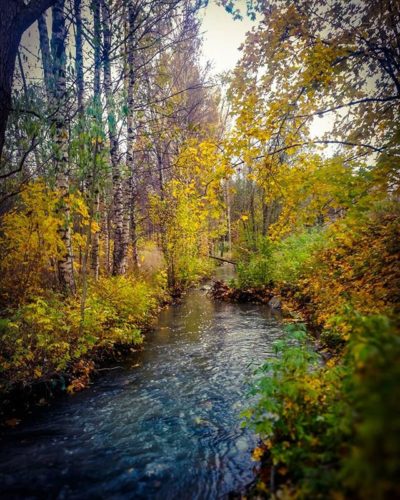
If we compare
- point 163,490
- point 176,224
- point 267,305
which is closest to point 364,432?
point 163,490

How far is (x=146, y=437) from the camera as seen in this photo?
3869 millimetres

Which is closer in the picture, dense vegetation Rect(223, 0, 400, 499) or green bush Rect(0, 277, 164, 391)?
dense vegetation Rect(223, 0, 400, 499)

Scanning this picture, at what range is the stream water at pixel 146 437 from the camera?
307 cm

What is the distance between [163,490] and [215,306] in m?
9.31

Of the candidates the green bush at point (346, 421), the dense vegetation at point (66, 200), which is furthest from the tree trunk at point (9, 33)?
the green bush at point (346, 421)

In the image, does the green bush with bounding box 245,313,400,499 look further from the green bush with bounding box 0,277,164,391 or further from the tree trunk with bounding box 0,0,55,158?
the tree trunk with bounding box 0,0,55,158

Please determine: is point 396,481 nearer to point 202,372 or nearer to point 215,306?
point 202,372

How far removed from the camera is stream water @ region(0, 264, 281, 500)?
307 cm

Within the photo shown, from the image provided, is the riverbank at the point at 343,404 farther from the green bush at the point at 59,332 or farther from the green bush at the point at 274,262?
the green bush at the point at 274,262

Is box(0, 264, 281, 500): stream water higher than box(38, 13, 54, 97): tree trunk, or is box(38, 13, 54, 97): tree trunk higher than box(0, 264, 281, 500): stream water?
box(38, 13, 54, 97): tree trunk

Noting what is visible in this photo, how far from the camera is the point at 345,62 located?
5.60 meters

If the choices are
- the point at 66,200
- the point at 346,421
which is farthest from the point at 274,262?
the point at 346,421

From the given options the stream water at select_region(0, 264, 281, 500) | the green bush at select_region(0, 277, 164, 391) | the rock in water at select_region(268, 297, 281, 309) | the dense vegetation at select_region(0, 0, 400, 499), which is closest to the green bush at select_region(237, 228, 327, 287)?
the rock in water at select_region(268, 297, 281, 309)

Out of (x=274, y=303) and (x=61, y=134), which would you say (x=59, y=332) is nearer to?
(x=61, y=134)
